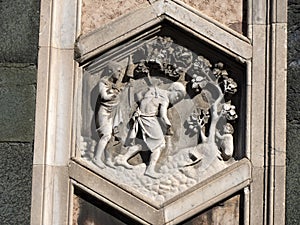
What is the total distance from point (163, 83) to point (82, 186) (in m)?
0.73

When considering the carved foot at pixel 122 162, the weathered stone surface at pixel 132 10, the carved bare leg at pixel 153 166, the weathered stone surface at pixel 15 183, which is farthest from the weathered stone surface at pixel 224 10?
the weathered stone surface at pixel 15 183

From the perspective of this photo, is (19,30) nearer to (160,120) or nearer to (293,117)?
(160,120)

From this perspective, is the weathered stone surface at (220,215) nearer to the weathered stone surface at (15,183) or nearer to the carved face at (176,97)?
the carved face at (176,97)

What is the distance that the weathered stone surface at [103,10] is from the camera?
215 inches

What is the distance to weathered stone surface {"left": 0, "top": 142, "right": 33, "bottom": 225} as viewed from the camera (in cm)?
526

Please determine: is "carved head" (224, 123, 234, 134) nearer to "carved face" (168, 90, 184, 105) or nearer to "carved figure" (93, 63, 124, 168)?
"carved face" (168, 90, 184, 105)

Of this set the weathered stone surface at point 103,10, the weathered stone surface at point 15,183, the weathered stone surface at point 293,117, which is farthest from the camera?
the weathered stone surface at point 103,10

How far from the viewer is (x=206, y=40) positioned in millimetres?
5367

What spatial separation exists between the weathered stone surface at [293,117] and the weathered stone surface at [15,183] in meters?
1.41

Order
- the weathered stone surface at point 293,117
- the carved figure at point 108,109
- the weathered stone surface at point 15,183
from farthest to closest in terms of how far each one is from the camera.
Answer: the carved figure at point 108,109 < the weathered stone surface at point 15,183 < the weathered stone surface at point 293,117

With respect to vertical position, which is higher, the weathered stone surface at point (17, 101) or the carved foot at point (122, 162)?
the weathered stone surface at point (17, 101)

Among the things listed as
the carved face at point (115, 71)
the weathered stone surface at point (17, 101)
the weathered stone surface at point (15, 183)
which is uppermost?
the carved face at point (115, 71)

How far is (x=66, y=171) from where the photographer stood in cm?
531

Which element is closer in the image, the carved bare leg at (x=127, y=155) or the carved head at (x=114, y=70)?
the carved bare leg at (x=127, y=155)
